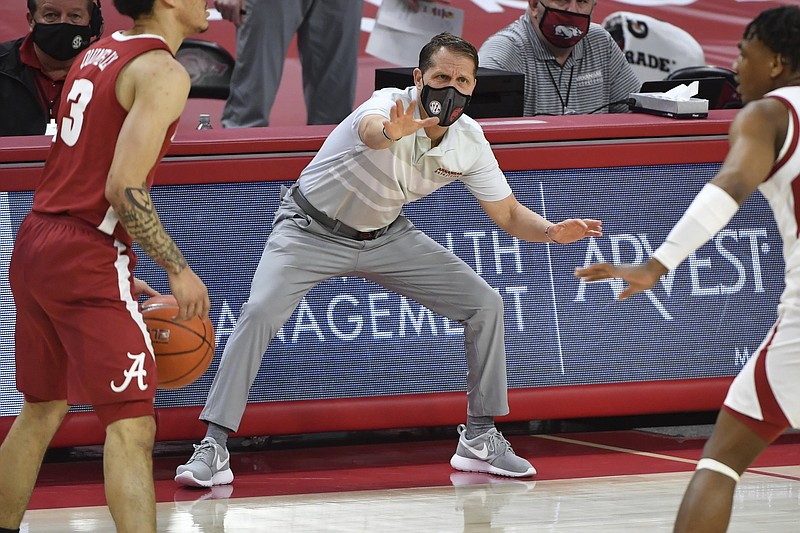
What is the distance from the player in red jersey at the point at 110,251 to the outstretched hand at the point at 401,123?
946 mm

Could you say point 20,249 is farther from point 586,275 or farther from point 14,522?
point 586,275

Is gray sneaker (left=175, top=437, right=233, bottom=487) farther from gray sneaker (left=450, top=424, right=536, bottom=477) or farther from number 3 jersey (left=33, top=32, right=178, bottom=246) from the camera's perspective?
number 3 jersey (left=33, top=32, right=178, bottom=246)

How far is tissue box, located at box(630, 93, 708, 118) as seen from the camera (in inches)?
234

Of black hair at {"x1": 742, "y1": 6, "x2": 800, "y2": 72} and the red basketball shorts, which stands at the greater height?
black hair at {"x1": 742, "y1": 6, "x2": 800, "y2": 72}

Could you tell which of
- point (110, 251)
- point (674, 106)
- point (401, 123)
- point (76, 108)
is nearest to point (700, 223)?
point (401, 123)

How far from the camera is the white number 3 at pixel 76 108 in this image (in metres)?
3.70

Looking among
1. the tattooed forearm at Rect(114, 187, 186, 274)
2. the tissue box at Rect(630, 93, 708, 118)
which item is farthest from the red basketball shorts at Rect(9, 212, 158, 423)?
the tissue box at Rect(630, 93, 708, 118)

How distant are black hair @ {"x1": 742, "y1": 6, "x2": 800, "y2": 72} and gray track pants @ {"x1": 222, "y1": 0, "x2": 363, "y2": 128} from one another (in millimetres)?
3708

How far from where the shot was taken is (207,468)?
504 centimetres

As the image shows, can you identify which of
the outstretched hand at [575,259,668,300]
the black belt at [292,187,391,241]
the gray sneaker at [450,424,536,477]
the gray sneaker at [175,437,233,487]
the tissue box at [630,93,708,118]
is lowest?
the gray sneaker at [175,437,233,487]

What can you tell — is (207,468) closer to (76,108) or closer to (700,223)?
(76,108)

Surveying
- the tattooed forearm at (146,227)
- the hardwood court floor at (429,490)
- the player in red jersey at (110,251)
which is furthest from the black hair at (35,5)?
the tattooed forearm at (146,227)

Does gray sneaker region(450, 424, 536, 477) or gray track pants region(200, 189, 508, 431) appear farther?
gray sneaker region(450, 424, 536, 477)

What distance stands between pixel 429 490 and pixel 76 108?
2.23m
